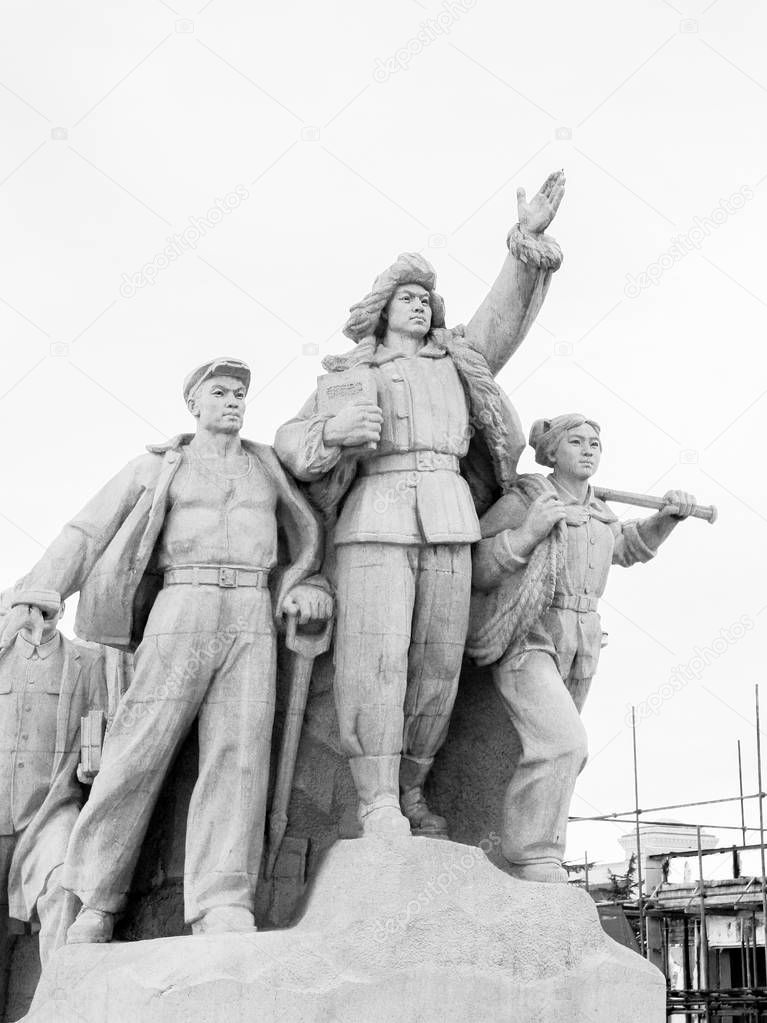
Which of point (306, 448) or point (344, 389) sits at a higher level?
point (344, 389)

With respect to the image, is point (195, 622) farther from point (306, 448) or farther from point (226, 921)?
point (226, 921)

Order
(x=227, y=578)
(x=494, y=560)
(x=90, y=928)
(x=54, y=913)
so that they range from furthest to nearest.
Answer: (x=494, y=560), (x=54, y=913), (x=227, y=578), (x=90, y=928)

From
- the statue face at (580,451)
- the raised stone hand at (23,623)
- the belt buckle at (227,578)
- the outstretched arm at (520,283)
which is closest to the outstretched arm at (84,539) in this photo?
the raised stone hand at (23,623)

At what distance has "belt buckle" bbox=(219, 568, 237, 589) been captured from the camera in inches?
309

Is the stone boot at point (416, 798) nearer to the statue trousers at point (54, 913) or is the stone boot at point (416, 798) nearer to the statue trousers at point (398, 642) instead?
the statue trousers at point (398, 642)

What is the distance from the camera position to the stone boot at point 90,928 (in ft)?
24.9

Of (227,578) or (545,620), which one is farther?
(545,620)

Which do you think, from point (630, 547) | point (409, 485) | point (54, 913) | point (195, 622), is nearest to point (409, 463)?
point (409, 485)

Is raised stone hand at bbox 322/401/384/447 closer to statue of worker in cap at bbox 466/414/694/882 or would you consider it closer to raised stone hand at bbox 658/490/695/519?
statue of worker in cap at bbox 466/414/694/882

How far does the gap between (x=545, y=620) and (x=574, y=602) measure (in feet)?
0.67

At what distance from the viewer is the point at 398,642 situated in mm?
7832

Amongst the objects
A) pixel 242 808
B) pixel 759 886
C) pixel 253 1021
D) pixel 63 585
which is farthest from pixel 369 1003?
pixel 759 886

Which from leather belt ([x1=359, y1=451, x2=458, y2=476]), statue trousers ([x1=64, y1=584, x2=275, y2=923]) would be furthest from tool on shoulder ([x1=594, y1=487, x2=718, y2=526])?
statue trousers ([x1=64, y1=584, x2=275, y2=923])

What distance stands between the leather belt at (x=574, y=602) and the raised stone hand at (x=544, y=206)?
6.16ft
